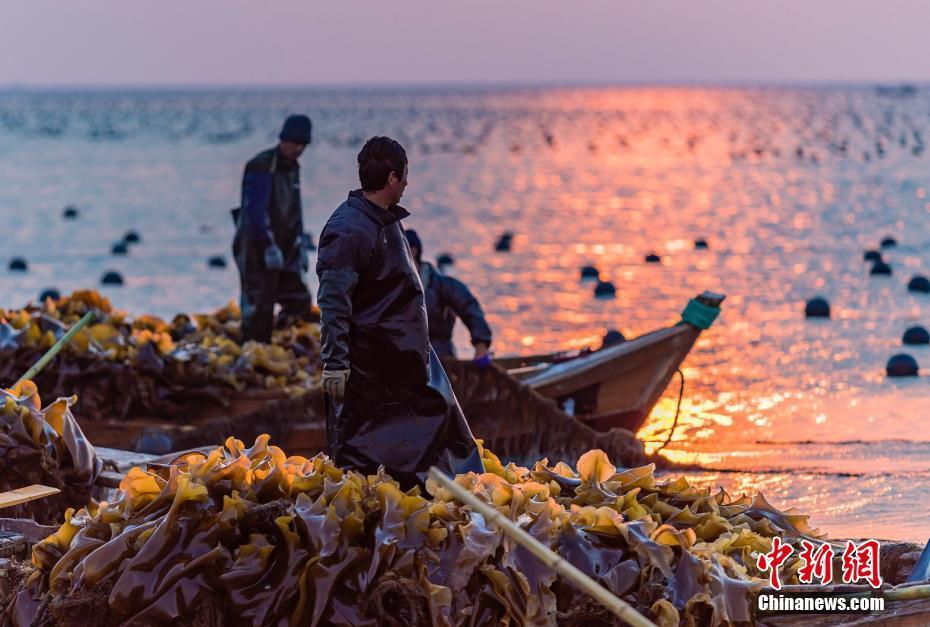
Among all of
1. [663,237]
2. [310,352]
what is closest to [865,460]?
[310,352]

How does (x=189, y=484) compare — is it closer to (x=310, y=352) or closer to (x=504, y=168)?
(x=310, y=352)

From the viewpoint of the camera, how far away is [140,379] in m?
11.6

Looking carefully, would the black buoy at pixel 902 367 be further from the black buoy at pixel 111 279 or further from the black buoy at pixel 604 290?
the black buoy at pixel 111 279

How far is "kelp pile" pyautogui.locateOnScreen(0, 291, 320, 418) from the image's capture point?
1148 cm

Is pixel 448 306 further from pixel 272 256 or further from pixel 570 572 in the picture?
pixel 570 572

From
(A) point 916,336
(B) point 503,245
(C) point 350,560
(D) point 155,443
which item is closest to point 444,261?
(B) point 503,245

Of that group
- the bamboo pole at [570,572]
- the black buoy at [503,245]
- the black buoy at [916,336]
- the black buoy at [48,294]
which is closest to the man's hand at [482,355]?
the bamboo pole at [570,572]

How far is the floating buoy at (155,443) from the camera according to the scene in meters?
10.6

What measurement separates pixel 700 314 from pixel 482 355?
1.98 meters

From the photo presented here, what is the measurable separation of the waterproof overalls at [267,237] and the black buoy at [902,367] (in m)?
6.38

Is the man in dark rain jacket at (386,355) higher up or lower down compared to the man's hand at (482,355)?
higher up

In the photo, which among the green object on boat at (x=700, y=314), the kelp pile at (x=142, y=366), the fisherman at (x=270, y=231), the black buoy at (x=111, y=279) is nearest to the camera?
the green object on boat at (x=700, y=314)

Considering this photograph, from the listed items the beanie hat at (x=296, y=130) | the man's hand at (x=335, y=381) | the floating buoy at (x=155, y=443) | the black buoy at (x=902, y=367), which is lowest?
the black buoy at (x=902, y=367)

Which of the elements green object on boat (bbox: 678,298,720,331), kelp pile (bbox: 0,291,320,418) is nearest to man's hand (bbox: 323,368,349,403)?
kelp pile (bbox: 0,291,320,418)
